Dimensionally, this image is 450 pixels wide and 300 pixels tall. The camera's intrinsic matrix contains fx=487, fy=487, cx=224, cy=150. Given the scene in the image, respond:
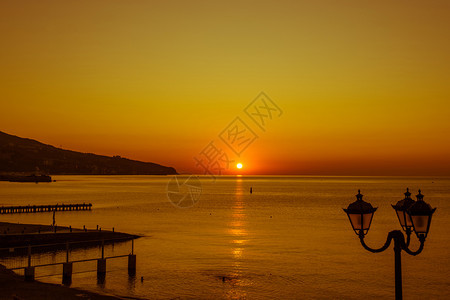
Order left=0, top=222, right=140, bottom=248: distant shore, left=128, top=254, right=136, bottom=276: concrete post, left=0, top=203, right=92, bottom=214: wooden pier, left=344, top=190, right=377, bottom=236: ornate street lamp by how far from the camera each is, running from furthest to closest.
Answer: left=0, top=203, right=92, bottom=214: wooden pier < left=0, top=222, right=140, bottom=248: distant shore < left=128, top=254, right=136, bottom=276: concrete post < left=344, top=190, right=377, bottom=236: ornate street lamp

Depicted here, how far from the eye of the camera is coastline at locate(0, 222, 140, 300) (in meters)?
26.5

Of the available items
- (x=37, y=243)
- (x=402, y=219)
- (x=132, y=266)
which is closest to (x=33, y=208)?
(x=37, y=243)

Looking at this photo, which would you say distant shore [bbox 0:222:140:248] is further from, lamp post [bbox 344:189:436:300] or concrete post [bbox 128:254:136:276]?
lamp post [bbox 344:189:436:300]

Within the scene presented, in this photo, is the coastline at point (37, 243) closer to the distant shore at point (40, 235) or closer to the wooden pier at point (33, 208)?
the distant shore at point (40, 235)

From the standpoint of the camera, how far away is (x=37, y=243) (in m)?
49.4

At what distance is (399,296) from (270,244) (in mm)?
55079

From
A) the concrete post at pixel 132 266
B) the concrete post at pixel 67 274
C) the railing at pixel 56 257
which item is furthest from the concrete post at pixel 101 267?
the concrete post at pixel 67 274

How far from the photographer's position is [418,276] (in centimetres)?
4266

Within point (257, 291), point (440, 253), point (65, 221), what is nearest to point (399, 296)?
point (257, 291)

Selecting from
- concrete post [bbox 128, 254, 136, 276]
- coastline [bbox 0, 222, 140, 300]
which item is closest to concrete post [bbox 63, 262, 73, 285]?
coastline [bbox 0, 222, 140, 300]

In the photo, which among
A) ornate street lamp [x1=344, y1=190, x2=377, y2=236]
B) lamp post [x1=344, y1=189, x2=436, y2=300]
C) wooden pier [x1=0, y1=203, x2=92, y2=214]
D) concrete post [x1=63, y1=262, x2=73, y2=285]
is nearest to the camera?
lamp post [x1=344, y1=189, x2=436, y2=300]

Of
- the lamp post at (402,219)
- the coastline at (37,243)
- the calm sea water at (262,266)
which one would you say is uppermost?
the lamp post at (402,219)

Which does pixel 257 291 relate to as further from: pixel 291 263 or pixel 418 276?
pixel 418 276

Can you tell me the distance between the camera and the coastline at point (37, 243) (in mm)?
26545
